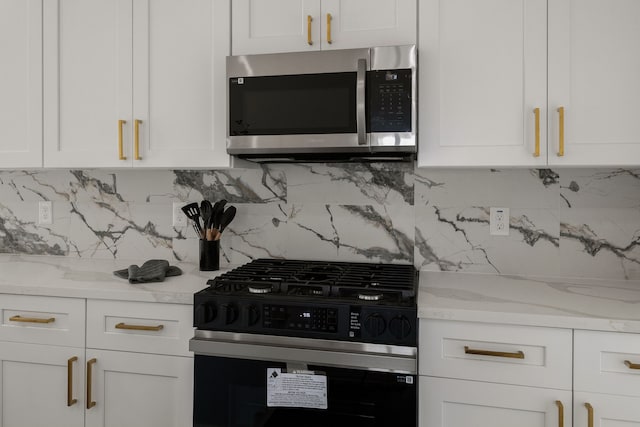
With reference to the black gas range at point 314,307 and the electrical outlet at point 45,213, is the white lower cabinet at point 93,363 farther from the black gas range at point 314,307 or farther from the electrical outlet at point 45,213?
the electrical outlet at point 45,213

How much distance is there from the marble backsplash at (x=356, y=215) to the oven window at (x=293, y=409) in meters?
0.75

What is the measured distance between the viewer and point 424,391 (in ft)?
5.11

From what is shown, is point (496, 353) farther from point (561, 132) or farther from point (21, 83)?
point (21, 83)

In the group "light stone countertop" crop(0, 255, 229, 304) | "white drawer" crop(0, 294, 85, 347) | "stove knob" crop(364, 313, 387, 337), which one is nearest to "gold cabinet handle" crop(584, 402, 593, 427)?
"stove knob" crop(364, 313, 387, 337)

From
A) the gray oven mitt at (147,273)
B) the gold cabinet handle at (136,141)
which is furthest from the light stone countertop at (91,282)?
the gold cabinet handle at (136,141)

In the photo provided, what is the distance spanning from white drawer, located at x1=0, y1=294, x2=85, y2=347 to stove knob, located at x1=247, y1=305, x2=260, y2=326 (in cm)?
68

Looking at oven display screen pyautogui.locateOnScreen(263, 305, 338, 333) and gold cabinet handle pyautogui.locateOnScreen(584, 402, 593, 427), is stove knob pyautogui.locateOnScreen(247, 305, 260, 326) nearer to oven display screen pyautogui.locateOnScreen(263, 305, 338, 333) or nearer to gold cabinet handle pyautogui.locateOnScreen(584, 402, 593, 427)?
oven display screen pyautogui.locateOnScreen(263, 305, 338, 333)

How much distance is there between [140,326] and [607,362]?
1547mm

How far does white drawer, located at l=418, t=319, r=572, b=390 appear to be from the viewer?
4.82 ft

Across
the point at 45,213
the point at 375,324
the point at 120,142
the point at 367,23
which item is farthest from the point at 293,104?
the point at 45,213

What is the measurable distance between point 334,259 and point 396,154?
2.06 ft

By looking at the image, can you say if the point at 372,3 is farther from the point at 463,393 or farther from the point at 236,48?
the point at 463,393

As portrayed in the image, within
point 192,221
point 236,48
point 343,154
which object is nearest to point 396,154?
point 343,154

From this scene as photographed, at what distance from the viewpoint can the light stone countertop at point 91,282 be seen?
174 cm
